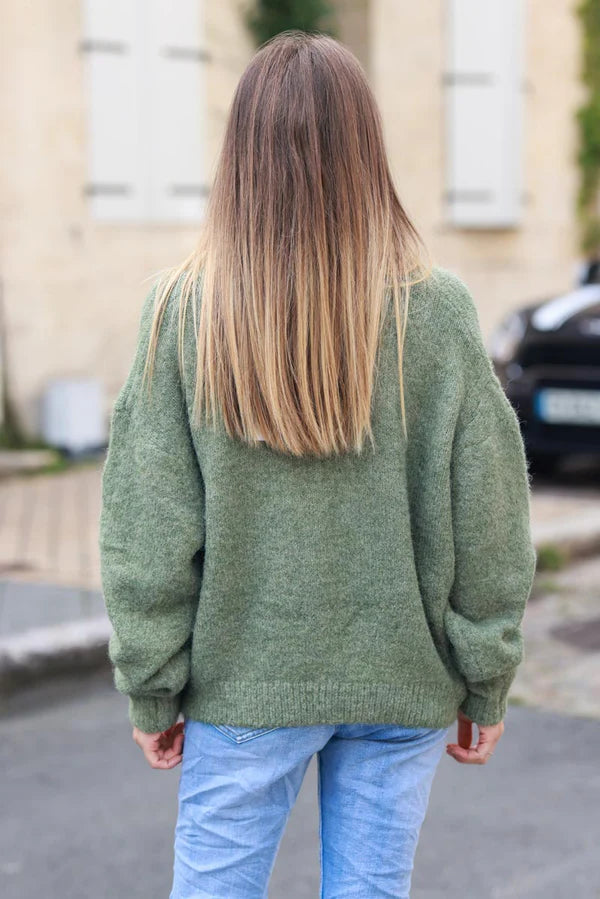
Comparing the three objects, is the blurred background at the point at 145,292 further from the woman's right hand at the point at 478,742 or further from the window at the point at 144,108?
the woman's right hand at the point at 478,742

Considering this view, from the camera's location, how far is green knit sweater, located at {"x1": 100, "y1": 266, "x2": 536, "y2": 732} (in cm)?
165

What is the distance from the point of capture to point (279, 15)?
8773mm

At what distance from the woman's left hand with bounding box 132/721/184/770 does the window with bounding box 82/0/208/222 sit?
6797 mm

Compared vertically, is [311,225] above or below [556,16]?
below

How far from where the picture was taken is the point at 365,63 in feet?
30.8

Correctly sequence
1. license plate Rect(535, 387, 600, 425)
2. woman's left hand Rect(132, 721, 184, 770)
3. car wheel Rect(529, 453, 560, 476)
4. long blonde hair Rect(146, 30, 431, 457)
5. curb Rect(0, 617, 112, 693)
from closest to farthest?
1. long blonde hair Rect(146, 30, 431, 457)
2. woman's left hand Rect(132, 721, 184, 770)
3. curb Rect(0, 617, 112, 693)
4. license plate Rect(535, 387, 600, 425)
5. car wheel Rect(529, 453, 560, 476)

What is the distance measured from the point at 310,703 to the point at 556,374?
5.56 meters

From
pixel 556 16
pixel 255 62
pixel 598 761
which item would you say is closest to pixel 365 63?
pixel 556 16

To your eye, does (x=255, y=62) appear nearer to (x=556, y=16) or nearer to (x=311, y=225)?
(x=311, y=225)

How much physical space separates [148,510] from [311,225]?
1.39 ft

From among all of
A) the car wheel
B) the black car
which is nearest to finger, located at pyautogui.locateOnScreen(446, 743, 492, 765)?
the black car

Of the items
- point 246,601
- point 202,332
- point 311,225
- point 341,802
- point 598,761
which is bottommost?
point 598,761

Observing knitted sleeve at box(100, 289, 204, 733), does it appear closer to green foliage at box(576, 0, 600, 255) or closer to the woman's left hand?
the woman's left hand

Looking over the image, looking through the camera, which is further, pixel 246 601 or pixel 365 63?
pixel 365 63
